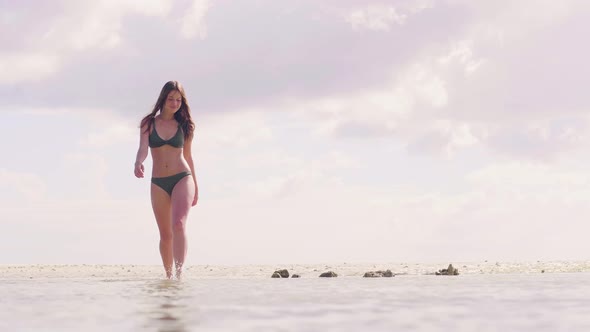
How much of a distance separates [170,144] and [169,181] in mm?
505

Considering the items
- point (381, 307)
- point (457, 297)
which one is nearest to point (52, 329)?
point (381, 307)

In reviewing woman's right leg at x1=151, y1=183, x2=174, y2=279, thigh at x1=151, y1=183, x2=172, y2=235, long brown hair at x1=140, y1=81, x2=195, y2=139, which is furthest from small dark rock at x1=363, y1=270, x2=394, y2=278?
long brown hair at x1=140, y1=81, x2=195, y2=139

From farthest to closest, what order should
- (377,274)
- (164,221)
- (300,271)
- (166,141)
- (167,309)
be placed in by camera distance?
1. (300,271)
2. (377,274)
3. (164,221)
4. (166,141)
5. (167,309)

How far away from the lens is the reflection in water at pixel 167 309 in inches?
154

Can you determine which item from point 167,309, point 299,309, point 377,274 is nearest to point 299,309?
point 299,309

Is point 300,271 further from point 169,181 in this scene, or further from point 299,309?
point 299,309

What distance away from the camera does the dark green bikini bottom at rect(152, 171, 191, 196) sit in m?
9.82

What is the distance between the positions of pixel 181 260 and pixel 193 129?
179cm

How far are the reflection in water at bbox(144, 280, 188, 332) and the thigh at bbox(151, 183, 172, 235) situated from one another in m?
3.18

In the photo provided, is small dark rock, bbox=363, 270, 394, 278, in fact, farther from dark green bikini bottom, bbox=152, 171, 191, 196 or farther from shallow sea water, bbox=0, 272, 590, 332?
shallow sea water, bbox=0, 272, 590, 332

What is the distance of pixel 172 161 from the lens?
982 centimetres

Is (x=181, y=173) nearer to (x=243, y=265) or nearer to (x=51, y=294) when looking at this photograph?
(x=51, y=294)

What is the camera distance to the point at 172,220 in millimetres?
9719

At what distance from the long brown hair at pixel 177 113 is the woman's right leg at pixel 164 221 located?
0.86 meters
